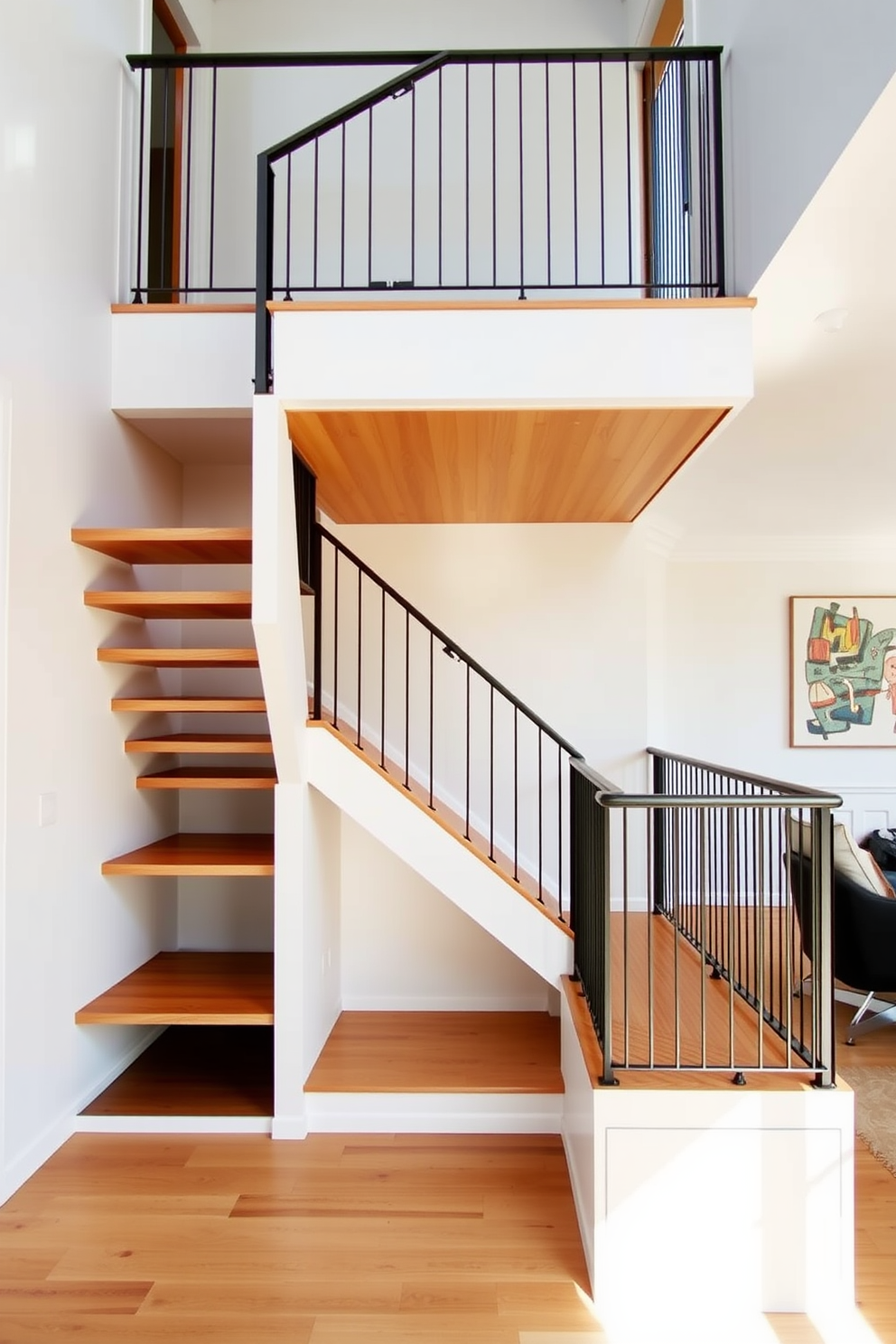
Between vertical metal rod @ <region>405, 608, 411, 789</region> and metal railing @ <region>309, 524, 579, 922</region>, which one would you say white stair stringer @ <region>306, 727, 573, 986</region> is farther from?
metal railing @ <region>309, 524, 579, 922</region>

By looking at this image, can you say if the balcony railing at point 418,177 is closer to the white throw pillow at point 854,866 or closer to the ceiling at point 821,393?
the ceiling at point 821,393

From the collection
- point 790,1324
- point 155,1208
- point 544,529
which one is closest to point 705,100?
point 544,529

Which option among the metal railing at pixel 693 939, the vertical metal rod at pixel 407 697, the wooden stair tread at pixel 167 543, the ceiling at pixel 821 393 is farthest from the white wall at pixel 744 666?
the wooden stair tread at pixel 167 543

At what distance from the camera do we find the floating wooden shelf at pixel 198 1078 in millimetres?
3094

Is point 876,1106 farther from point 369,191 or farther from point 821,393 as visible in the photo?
point 369,191

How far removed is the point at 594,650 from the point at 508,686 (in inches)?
20.4

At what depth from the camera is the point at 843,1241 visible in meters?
2.11

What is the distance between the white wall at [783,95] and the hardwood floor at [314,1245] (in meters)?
3.02

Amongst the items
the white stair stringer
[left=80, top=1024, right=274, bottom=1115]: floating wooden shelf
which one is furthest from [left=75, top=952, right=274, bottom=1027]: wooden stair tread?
the white stair stringer

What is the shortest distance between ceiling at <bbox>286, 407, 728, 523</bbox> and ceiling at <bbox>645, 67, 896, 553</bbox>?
0.99ft

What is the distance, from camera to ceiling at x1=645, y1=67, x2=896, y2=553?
203 centimetres

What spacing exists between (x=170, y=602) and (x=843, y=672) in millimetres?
4578

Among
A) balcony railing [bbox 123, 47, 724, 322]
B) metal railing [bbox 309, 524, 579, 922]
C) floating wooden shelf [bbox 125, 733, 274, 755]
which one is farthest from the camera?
balcony railing [bbox 123, 47, 724, 322]

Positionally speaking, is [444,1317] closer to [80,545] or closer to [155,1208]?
[155,1208]
